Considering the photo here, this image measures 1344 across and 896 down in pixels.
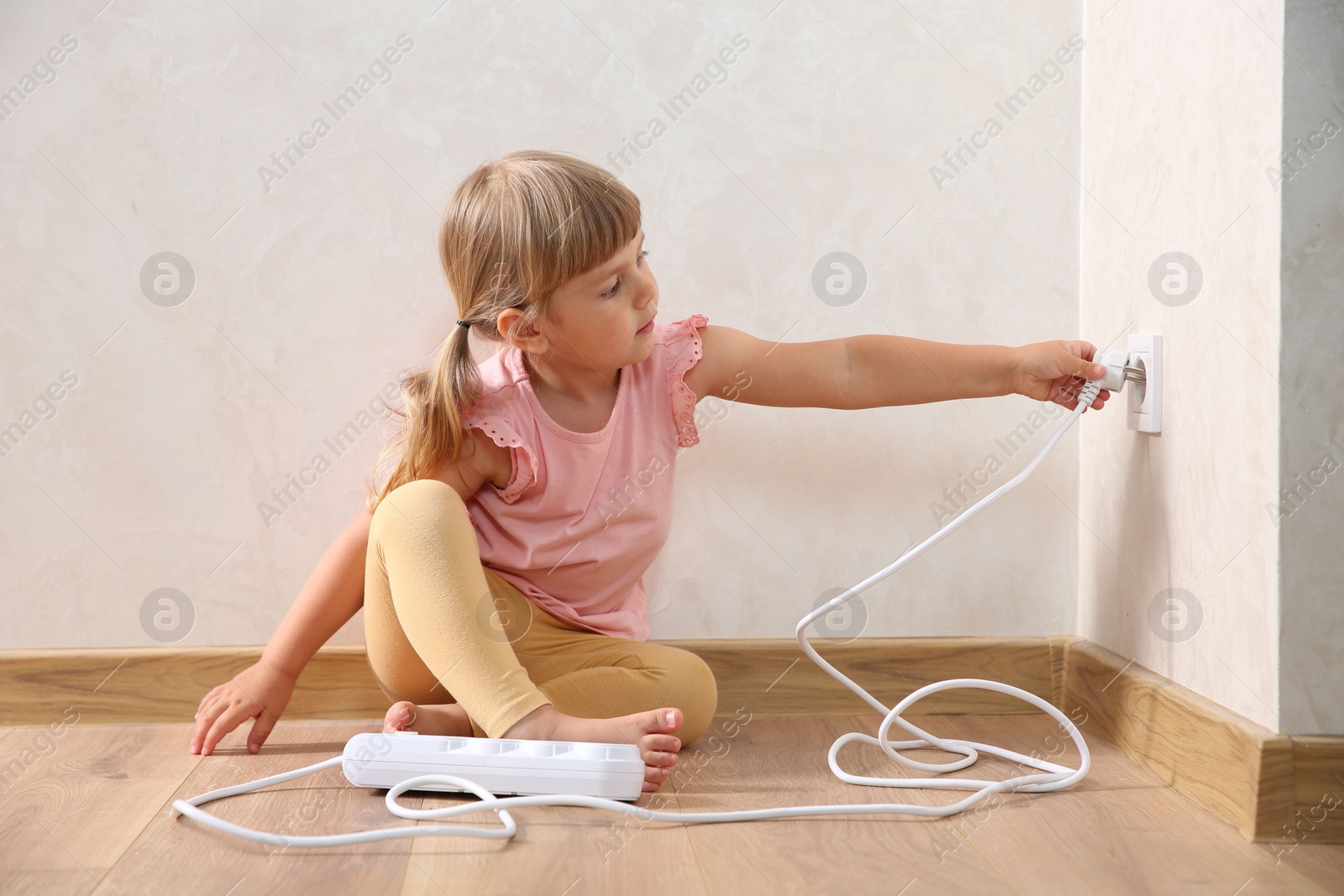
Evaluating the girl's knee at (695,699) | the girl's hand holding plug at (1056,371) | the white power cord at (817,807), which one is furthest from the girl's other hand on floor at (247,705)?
the girl's hand holding plug at (1056,371)

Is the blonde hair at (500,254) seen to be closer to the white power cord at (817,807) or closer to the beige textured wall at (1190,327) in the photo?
the white power cord at (817,807)

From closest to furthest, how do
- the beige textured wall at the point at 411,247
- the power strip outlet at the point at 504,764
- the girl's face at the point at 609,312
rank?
the power strip outlet at the point at 504,764 → the girl's face at the point at 609,312 → the beige textured wall at the point at 411,247

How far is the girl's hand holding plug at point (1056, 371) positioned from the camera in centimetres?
96

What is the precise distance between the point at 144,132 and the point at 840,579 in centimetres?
87

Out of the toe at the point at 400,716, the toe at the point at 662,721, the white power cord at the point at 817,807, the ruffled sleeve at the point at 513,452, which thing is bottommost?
the white power cord at the point at 817,807

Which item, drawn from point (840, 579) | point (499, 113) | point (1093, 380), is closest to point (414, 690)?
point (840, 579)

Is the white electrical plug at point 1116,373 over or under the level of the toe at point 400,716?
over

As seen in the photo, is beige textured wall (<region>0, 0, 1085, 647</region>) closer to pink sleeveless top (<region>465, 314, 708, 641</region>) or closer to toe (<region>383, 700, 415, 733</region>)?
pink sleeveless top (<region>465, 314, 708, 641</region>)

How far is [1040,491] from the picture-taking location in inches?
43.8

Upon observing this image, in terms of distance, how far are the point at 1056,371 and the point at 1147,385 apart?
0.26 feet

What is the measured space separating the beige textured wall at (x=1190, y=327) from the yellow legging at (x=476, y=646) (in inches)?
17.1

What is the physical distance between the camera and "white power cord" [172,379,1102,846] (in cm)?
74

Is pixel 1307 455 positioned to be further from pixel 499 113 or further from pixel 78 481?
pixel 78 481

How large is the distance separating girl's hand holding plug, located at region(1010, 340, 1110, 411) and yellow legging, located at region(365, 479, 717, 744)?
1.37 feet
